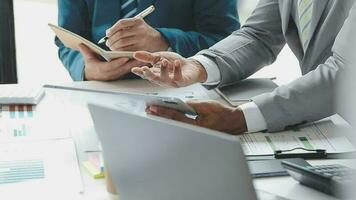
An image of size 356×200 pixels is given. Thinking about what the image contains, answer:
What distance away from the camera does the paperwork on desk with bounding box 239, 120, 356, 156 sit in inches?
44.4

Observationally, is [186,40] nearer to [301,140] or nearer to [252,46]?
[252,46]

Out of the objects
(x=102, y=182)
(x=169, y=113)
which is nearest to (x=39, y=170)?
→ (x=102, y=182)

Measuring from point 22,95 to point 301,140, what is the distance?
80cm

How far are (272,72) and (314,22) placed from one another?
1171mm

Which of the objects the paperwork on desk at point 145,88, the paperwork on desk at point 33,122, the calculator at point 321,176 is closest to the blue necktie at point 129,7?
the paperwork on desk at point 145,88

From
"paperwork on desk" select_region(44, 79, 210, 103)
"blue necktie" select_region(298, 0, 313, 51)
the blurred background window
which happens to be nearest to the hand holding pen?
"paperwork on desk" select_region(44, 79, 210, 103)

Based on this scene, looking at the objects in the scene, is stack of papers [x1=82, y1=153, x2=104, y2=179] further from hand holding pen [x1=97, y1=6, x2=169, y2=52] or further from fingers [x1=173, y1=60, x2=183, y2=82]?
hand holding pen [x1=97, y1=6, x2=169, y2=52]

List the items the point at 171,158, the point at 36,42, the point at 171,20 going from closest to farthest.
→ the point at 171,158 → the point at 171,20 → the point at 36,42

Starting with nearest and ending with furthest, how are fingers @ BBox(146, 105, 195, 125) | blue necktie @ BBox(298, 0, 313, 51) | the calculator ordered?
the calculator, fingers @ BBox(146, 105, 195, 125), blue necktie @ BBox(298, 0, 313, 51)

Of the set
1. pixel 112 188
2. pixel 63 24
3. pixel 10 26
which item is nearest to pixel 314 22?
pixel 112 188

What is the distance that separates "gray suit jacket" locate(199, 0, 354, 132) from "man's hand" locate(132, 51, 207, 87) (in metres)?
0.07

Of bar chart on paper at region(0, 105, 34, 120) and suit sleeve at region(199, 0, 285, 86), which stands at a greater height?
suit sleeve at region(199, 0, 285, 86)

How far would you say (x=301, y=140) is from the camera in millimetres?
1175

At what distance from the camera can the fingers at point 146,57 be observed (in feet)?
4.79
